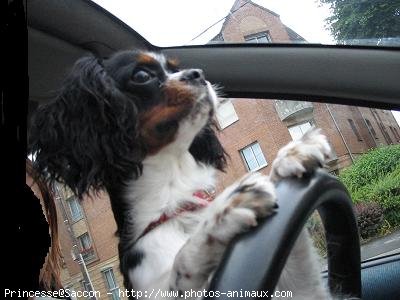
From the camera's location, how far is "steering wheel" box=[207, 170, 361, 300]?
2.30 feet

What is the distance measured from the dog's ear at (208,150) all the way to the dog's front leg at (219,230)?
717 millimetres

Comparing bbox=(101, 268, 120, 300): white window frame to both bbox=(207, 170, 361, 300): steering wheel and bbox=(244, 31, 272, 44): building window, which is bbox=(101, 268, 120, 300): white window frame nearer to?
bbox=(207, 170, 361, 300): steering wheel

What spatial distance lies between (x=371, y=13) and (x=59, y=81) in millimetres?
1492

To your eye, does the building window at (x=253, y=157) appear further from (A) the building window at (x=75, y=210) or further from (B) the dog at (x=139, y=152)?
(A) the building window at (x=75, y=210)

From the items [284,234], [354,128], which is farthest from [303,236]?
[354,128]

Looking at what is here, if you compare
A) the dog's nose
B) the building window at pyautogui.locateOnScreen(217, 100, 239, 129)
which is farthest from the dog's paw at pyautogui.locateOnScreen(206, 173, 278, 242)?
the building window at pyautogui.locateOnScreen(217, 100, 239, 129)

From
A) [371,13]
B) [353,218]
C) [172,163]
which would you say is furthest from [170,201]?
[371,13]

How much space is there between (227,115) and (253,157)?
29cm

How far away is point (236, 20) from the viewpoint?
2.16 meters

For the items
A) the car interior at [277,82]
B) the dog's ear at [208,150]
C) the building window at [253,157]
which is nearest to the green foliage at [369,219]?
the car interior at [277,82]

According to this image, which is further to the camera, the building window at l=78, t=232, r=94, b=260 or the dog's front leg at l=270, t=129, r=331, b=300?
the building window at l=78, t=232, r=94, b=260

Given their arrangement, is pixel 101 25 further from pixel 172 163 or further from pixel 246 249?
pixel 246 249

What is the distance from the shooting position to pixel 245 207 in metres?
0.86

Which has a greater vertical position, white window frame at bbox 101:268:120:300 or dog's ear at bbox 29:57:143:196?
dog's ear at bbox 29:57:143:196
